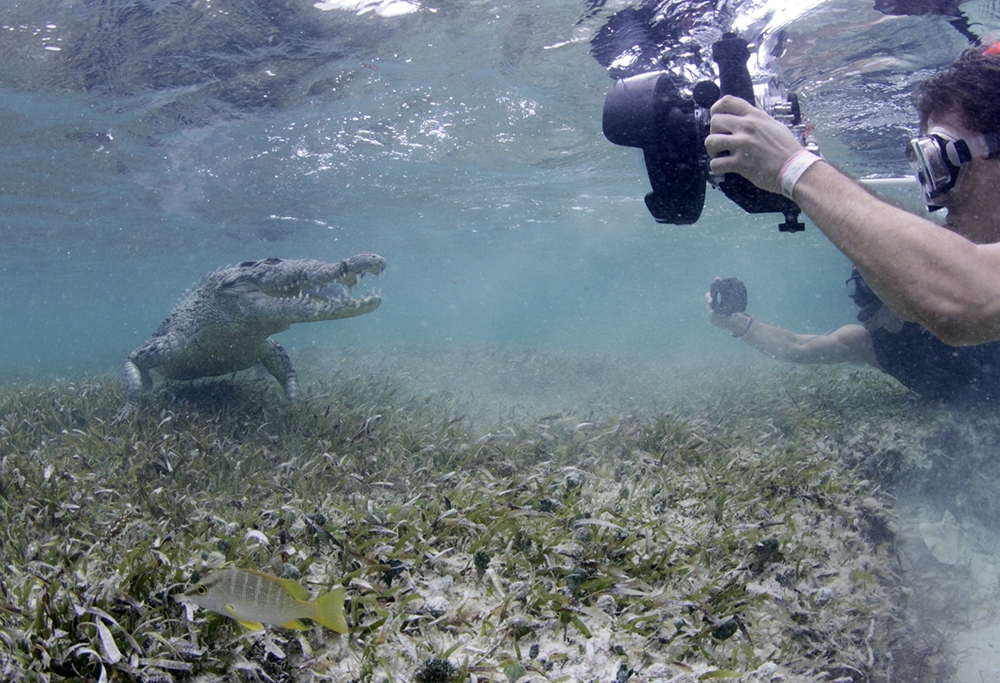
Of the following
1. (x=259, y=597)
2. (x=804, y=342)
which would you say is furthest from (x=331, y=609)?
(x=804, y=342)

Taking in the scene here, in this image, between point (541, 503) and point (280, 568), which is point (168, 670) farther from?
point (541, 503)

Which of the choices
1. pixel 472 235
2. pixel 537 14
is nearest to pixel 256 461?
pixel 537 14

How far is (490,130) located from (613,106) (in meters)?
11.3

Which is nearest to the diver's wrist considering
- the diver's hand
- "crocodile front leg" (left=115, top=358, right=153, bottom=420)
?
the diver's hand

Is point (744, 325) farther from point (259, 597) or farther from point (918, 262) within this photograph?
point (259, 597)

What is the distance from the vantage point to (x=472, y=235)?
29.5 m

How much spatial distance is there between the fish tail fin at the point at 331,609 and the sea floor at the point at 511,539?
317 mm

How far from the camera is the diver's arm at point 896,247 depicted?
1.72m

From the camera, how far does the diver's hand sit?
2.05 m

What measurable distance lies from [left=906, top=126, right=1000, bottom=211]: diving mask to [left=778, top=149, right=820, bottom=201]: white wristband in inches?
16.9

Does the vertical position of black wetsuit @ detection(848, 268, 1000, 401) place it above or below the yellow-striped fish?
below

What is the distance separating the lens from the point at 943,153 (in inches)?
80.5

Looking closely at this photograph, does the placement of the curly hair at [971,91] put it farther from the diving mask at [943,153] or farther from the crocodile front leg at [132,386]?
the crocodile front leg at [132,386]

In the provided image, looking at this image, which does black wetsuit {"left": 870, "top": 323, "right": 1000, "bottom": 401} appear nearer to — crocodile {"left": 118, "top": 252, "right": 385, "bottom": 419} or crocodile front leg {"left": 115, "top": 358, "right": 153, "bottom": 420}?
crocodile {"left": 118, "top": 252, "right": 385, "bottom": 419}
